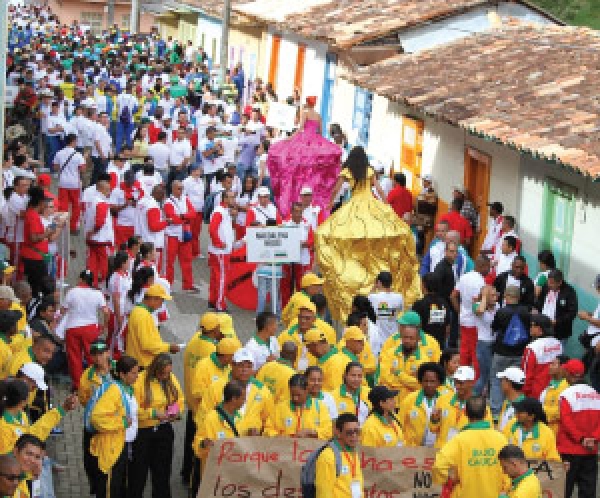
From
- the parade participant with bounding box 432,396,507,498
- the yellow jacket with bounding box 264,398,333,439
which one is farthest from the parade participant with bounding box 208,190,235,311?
the parade participant with bounding box 432,396,507,498

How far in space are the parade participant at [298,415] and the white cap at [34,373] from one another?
6.22 feet

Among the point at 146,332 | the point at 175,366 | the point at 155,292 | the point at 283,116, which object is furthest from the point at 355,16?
the point at 146,332

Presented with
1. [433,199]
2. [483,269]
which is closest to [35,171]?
[433,199]

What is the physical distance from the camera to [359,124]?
1237 inches

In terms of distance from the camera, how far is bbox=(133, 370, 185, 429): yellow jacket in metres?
12.9

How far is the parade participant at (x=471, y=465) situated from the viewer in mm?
11336

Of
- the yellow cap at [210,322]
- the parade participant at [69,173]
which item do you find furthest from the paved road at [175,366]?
the yellow cap at [210,322]

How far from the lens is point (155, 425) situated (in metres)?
13.0

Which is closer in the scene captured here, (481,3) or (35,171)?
(35,171)

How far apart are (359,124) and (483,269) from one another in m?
13.7

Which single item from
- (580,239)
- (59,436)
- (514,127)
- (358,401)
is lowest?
(59,436)

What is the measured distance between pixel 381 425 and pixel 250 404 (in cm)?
108

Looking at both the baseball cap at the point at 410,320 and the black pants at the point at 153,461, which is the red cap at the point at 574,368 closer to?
the baseball cap at the point at 410,320

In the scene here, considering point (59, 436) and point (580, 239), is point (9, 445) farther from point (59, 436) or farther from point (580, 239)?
Result: point (580, 239)
